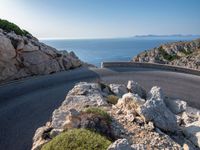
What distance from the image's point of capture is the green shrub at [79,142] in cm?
958

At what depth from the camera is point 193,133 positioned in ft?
40.8

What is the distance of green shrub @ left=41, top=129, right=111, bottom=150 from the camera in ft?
31.4

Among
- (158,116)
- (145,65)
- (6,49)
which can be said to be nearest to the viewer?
(158,116)

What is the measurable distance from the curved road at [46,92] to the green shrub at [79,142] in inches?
146

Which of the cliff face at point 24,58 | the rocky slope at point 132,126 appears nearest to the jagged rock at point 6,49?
the cliff face at point 24,58

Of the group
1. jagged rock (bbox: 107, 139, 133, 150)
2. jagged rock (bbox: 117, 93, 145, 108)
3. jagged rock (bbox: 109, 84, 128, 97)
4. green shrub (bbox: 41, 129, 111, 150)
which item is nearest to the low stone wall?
jagged rock (bbox: 109, 84, 128, 97)

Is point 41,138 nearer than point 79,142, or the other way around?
point 79,142

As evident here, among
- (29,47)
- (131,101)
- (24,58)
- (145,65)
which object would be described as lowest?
(145,65)

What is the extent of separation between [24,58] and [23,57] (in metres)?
0.13

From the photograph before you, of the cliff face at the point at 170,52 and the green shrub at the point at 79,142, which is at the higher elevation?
the green shrub at the point at 79,142

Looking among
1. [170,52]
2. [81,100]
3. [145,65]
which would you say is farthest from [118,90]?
[170,52]

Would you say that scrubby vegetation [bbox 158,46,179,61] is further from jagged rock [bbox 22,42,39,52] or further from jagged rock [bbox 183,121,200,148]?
jagged rock [bbox 183,121,200,148]

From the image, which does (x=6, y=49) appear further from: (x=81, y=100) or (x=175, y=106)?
(x=175, y=106)

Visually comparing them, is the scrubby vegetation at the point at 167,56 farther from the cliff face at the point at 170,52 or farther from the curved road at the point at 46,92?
the curved road at the point at 46,92
